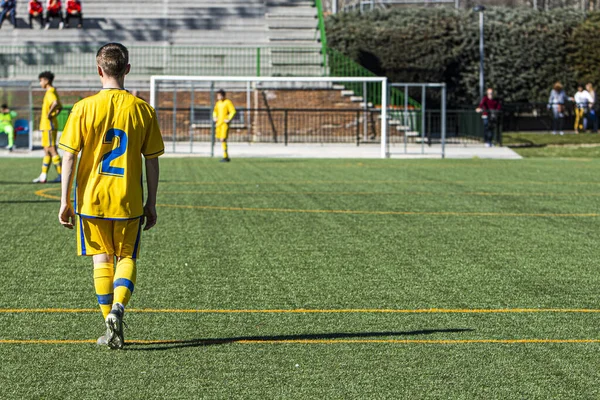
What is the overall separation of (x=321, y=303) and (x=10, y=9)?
33.6 metres

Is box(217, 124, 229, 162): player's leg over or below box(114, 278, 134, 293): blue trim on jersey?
over

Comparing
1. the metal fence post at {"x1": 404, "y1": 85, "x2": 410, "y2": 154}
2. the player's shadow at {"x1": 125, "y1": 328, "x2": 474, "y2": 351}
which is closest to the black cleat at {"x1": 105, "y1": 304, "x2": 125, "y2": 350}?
the player's shadow at {"x1": 125, "y1": 328, "x2": 474, "y2": 351}

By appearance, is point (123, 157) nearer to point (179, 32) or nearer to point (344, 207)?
point (344, 207)

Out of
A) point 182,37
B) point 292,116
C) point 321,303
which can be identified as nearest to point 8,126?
point 292,116

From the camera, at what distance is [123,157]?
5773mm

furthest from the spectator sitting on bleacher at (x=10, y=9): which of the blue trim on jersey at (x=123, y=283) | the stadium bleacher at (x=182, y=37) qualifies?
the blue trim on jersey at (x=123, y=283)

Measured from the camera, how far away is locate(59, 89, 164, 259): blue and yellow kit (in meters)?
5.71

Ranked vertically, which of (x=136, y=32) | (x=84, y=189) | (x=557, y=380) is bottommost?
(x=557, y=380)

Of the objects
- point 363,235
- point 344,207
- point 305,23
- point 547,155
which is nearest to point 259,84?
point 305,23

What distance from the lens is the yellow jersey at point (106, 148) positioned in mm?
5715

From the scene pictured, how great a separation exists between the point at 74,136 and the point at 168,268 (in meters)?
3.20

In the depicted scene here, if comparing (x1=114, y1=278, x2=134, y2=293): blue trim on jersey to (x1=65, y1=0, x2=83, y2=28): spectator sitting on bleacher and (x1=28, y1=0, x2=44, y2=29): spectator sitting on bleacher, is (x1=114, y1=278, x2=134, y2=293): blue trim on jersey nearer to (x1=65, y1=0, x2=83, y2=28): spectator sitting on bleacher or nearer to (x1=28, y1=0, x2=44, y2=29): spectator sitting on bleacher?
(x1=65, y1=0, x2=83, y2=28): spectator sitting on bleacher

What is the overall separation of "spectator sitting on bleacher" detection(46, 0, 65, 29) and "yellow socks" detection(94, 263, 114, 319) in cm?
3388

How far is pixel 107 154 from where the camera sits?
5.75 meters
